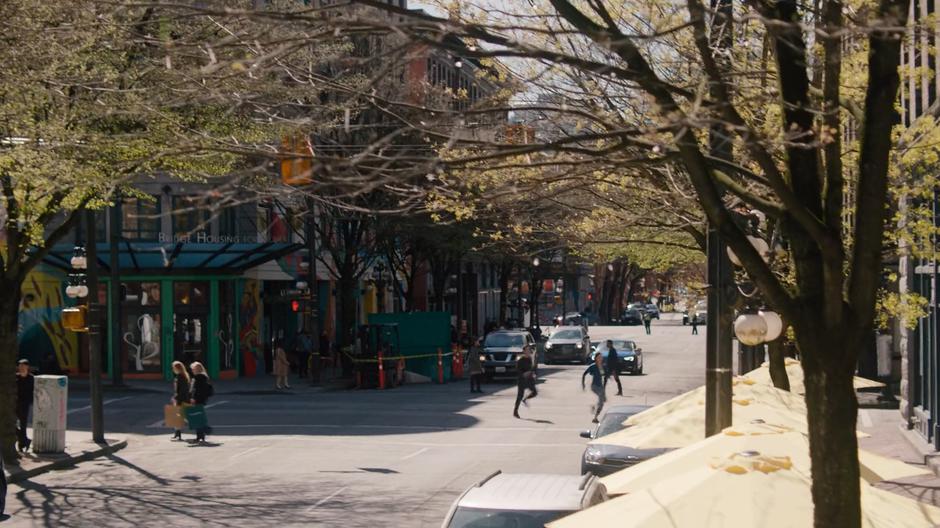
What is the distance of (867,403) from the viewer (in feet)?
112

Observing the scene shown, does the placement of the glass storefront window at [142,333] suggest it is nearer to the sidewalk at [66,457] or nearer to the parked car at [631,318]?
the sidewalk at [66,457]

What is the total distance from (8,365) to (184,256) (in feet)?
65.6

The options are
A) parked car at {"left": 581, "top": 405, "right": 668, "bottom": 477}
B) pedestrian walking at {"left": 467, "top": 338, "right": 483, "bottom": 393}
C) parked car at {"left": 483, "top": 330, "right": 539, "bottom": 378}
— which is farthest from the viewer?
parked car at {"left": 483, "top": 330, "right": 539, "bottom": 378}

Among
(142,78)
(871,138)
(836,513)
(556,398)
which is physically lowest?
(556,398)

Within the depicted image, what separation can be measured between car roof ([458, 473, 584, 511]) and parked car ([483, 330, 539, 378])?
104 ft

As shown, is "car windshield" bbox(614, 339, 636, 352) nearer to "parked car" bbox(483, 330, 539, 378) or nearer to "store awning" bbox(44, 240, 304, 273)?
"parked car" bbox(483, 330, 539, 378)

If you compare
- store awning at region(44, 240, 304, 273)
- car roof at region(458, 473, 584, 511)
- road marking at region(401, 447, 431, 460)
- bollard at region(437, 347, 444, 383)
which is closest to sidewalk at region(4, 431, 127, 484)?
road marking at region(401, 447, 431, 460)

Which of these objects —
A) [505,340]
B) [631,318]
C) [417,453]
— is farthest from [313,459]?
[631,318]

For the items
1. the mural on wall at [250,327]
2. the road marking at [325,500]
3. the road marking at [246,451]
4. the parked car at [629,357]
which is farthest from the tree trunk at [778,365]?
the mural on wall at [250,327]

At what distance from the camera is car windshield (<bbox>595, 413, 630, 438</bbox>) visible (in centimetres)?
1978

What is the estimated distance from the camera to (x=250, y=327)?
45.8 m

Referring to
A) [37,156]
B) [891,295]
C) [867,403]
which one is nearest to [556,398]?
[867,403]

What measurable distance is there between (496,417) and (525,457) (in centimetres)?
779

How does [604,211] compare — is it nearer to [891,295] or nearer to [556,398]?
[891,295]
